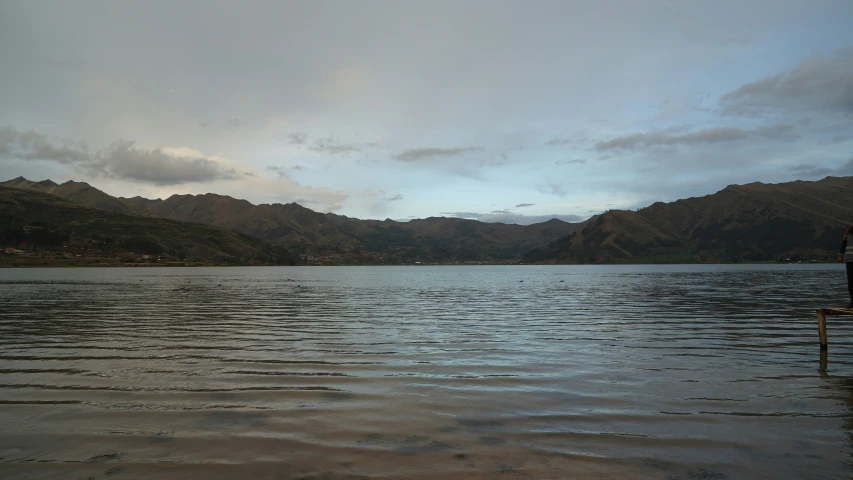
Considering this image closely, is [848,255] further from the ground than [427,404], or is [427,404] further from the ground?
[848,255]

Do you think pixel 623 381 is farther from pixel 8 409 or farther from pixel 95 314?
pixel 95 314

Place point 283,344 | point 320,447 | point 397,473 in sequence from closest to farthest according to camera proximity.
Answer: point 397,473, point 320,447, point 283,344

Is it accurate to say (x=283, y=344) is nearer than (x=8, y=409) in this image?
No

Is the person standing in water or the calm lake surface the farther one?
the person standing in water

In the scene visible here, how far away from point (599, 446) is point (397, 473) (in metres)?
4.37

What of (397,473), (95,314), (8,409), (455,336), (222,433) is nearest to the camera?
(397,473)

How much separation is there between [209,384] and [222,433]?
17.9ft

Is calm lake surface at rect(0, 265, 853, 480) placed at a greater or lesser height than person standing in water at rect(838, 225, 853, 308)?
lesser

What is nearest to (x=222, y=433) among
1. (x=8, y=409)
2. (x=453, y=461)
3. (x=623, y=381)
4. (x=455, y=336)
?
(x=453, y=461)

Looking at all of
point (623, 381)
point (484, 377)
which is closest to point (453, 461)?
point (484, 377)

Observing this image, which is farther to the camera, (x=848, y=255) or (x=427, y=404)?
(x=848, y=255)

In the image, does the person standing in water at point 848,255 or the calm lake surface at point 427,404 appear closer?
the calm lake surface at point 427,404

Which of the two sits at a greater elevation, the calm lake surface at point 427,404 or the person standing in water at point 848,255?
the person standing in water at point 848,255

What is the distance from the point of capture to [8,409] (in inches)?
503
